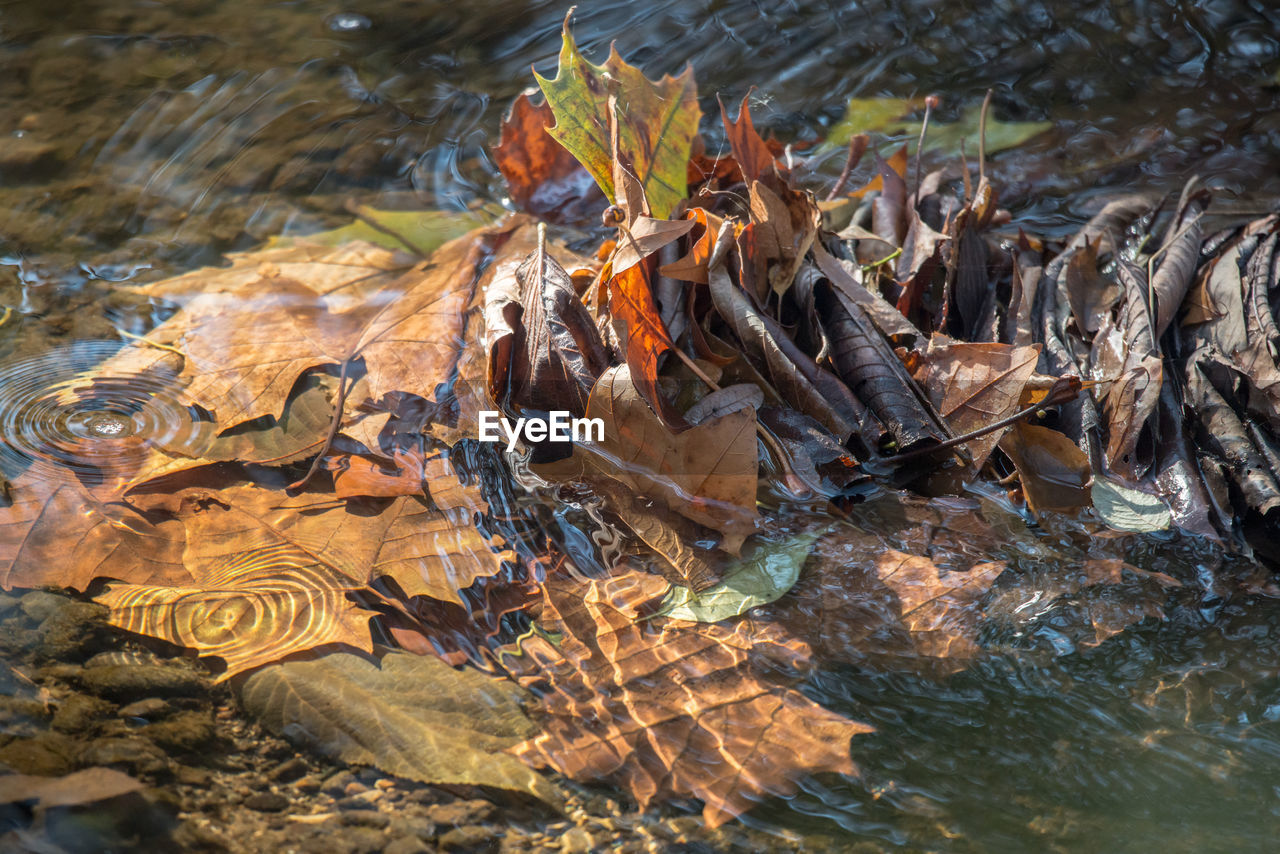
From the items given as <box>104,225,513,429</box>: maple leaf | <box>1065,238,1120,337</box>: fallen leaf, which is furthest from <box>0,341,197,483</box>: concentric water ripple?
<box>1065,238,1120,337</box>: fallen leaf

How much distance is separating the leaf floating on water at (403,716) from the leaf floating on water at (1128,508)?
3.62 ft

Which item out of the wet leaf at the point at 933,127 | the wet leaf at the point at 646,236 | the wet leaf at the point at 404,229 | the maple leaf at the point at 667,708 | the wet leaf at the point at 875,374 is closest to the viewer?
the maple leaf at the point at 667,708

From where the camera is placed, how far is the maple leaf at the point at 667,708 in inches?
47.4

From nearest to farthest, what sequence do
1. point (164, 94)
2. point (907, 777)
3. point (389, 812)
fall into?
point (389, 812) < point (907, 777) < point (164, 94)

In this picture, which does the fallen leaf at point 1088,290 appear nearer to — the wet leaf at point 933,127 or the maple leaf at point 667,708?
the wet leaf at point 933,127

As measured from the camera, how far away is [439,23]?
3006mm

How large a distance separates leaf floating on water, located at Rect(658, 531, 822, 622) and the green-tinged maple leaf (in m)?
0.72

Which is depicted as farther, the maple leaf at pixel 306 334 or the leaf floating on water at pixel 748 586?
the maple leaf at pixel 306 334

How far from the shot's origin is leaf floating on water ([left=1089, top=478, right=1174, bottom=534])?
5.02ft

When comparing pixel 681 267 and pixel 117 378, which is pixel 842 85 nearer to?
pixel 681 267

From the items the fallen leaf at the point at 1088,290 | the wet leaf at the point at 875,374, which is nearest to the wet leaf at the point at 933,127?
the fallen leaf at the point at 1088,290

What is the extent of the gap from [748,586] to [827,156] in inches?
66.7

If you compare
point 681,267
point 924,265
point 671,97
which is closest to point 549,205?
point 671,97

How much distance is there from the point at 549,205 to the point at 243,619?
143 cm
